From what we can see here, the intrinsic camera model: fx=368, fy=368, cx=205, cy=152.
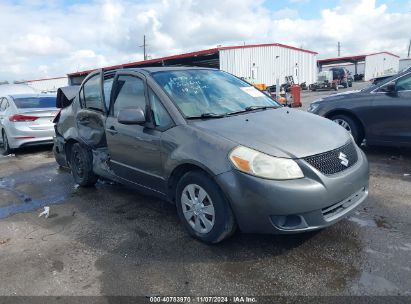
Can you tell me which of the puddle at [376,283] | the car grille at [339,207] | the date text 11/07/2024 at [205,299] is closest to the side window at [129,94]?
the date text 11/07/2024 at [205,299]

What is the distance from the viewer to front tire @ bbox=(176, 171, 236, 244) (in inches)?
127

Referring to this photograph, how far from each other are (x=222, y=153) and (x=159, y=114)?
101 centimetres

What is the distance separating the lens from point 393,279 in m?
2.80

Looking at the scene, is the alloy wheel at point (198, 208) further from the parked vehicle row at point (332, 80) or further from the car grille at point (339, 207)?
the parked vehicle row at point (332, 80)

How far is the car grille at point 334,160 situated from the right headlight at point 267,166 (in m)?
0.16

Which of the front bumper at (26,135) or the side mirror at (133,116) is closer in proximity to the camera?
the side mirror at (133,116)

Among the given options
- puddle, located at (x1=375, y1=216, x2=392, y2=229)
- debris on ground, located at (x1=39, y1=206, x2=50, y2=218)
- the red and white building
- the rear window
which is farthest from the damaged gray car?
the red and white building

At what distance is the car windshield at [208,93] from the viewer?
3.87 meters

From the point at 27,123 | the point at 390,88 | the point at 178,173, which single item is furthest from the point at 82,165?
the point at 390,88

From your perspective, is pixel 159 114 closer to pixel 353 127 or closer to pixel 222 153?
pixel 222 153

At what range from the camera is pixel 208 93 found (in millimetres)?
4141

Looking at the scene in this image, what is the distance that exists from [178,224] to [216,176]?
116 centimetres

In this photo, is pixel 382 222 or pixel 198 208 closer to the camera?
pixel 198 208

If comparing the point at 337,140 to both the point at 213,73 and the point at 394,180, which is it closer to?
the point at 213,73
